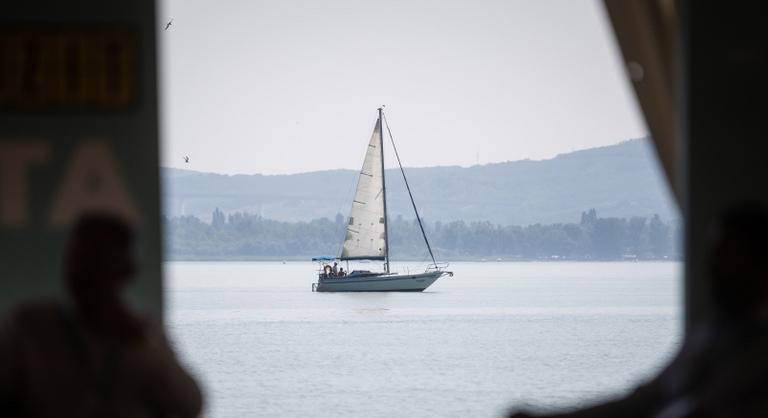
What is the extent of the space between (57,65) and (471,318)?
117ft

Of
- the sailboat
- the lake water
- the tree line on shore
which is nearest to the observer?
the lake water

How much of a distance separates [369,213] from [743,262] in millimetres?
31271

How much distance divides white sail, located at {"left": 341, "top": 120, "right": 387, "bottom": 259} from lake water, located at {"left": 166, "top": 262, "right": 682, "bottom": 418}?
8.61 ft

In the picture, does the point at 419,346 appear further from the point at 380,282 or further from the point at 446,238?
the point at 446,238

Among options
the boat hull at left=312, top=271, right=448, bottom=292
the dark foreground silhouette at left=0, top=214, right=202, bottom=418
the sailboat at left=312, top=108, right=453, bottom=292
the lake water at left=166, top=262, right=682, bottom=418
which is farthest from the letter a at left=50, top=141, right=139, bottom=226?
the boat hull at left=312, top=271, right=448, bottom=292

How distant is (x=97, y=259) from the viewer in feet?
5.18

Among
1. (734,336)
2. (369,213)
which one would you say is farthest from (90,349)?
(369,213)

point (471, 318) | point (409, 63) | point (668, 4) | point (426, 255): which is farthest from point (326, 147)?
point (668, 4)

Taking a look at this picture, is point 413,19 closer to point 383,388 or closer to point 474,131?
point 474,131

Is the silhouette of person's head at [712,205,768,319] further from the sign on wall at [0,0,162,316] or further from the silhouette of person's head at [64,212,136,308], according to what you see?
the sign on wall at [0,0,162,316]

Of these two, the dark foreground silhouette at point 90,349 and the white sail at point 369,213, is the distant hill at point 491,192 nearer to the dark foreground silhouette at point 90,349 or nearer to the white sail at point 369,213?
the white sail at point 369,213

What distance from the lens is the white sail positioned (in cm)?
3228

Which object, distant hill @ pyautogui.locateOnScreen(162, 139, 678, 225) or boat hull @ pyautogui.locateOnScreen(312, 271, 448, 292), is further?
distant hill @ pyautogui.locateOnScreen(162, 139, 678, 225)

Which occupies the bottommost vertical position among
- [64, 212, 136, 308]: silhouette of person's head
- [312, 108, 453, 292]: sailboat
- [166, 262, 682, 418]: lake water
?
[166, 262, 682, 418]: lake water
